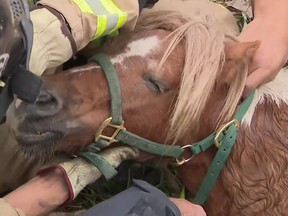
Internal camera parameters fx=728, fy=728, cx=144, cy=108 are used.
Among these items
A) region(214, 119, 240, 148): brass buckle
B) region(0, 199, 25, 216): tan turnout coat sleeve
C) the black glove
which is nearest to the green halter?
region(214, 119, 240, 148): brass buckle

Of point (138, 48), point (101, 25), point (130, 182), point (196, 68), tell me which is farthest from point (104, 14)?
point (130, 182)

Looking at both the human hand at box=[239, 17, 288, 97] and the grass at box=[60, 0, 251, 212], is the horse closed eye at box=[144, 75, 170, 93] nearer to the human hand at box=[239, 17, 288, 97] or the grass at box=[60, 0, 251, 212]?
the human hand at box=[239, 17, 288, 97]

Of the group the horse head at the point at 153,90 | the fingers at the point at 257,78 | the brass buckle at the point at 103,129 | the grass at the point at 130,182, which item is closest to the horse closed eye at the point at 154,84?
the horse head at the point at 153,90

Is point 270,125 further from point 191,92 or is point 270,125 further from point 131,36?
point 131,36

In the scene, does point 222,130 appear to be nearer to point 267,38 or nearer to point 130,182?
point 267,38

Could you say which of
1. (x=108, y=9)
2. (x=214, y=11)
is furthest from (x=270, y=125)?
(x=108, y=9)

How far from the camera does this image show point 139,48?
157 centimetres

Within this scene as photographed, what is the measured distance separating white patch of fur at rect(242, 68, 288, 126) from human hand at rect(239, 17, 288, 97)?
0.03 metres

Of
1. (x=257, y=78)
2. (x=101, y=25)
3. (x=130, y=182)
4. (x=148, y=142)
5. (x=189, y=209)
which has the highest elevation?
(x=101, y=25)

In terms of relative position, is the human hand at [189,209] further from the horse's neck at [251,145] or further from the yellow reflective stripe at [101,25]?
the yellow reflective stripe at [101,25]

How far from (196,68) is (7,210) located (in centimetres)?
50

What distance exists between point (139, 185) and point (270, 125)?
36 cm

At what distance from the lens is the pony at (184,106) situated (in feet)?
4.87

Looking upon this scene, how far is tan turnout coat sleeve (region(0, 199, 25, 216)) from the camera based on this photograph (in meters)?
1.39
